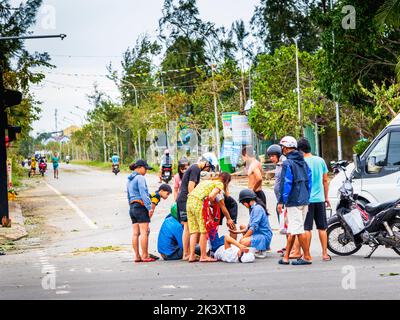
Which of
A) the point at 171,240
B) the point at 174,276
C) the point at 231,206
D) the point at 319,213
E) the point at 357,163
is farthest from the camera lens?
the point at 357,163

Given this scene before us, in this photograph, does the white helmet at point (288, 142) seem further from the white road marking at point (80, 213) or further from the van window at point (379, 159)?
the white road marking at point (80, 213)

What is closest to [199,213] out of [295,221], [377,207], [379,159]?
[295,221]

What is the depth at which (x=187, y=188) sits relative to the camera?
1420cm

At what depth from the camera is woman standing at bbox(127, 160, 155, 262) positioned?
14062mm

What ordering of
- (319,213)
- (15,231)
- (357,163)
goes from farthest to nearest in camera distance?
(15,231) < (357,163) < (319,213)

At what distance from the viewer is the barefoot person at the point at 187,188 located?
14.0 metres

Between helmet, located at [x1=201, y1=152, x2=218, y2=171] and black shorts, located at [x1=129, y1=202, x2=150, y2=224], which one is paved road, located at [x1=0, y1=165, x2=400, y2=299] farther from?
helmet, located at [x1=201, y1=152, x2=218, y2=171]

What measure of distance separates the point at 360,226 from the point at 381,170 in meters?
3.86

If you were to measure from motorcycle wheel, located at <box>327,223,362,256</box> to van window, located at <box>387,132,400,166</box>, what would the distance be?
3.43 metres

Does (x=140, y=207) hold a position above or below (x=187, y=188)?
below

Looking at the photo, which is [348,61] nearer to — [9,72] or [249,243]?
[9,72]

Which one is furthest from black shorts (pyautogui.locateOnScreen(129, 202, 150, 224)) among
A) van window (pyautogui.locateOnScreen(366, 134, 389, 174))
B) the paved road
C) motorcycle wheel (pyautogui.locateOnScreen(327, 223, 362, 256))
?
van window (pyautogui.locateOnScreen(366, 134, 389, 174))

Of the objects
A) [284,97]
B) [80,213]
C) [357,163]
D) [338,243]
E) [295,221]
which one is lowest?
[80,213]

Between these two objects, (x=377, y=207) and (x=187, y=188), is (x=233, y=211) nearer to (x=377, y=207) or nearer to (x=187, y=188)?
(x=187, y=188)
